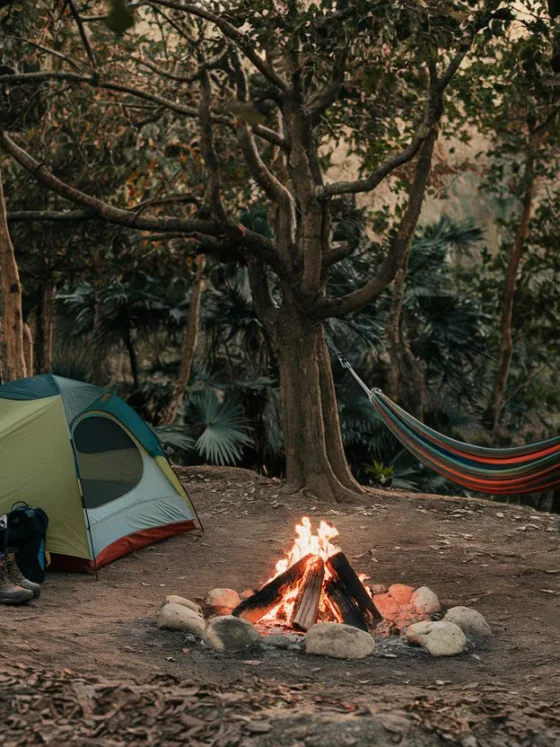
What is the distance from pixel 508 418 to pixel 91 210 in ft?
33.1

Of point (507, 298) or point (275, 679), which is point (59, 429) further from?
point (507, 298)

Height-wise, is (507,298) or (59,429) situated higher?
(507,298)

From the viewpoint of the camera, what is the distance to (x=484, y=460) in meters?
7.04

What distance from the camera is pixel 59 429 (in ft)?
24.1

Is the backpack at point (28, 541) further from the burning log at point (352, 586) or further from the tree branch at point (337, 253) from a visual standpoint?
the tree branch at point (337, 253)

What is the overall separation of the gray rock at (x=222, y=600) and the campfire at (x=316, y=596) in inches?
12.7

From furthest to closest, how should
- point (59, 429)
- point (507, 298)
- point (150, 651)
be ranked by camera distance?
point (507, 298) < point (59, 429) < point (150, 651)

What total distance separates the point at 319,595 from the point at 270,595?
12.8 inches

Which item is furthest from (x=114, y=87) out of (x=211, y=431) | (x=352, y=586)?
(x=352, y=586)

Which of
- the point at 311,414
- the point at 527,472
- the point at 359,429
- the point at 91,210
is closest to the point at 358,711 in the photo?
the point at 527,472

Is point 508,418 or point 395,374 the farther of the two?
point 508,418

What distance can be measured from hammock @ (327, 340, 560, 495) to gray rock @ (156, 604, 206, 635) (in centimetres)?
269

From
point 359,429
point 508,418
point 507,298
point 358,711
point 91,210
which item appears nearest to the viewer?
point 358,711

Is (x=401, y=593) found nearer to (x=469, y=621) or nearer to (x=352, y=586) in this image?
(x=352, y=586)
